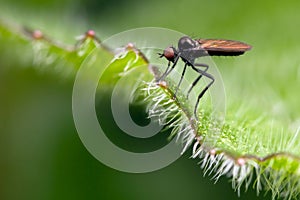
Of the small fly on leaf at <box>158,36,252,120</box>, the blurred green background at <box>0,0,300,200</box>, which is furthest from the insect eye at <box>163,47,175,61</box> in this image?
the blurred green background at <box>0,0,300,200</box>

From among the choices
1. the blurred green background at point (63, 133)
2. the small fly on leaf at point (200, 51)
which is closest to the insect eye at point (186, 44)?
the small fly on leaf at point (200, 51)

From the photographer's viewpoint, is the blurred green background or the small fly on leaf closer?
the small fly on leaf

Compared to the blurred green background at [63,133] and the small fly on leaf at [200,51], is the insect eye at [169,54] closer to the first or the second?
the small fly on leaf at [200,51]

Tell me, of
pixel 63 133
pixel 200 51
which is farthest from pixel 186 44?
pixel 63 133

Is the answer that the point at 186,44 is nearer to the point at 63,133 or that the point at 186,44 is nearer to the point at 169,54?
the point at 169,54

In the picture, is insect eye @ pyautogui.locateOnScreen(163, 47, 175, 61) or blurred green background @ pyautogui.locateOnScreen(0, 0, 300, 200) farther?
blurred green background @ pyautogui.locateOnScreen(0, 0, 300, 200)

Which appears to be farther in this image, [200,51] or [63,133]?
[63,133]

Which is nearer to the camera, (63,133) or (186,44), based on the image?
(186,44)

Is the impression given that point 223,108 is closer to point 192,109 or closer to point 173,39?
point 192,109

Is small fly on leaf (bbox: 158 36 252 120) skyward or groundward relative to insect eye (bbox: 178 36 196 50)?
groundward

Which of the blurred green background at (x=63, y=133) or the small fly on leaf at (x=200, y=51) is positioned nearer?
the small fly on leaf at (x=200, y=51)

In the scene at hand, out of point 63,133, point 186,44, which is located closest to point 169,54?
point 186,44

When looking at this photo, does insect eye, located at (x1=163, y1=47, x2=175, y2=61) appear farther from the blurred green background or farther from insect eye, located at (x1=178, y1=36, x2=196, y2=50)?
the blurred green background
